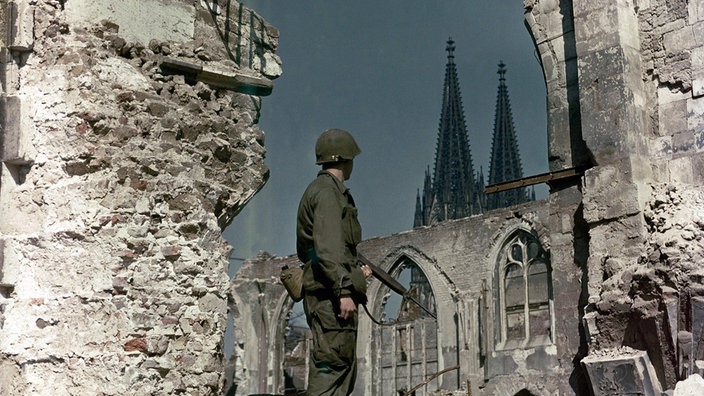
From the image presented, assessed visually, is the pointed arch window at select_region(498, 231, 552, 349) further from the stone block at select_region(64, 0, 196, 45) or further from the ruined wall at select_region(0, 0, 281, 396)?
the ruined wall at select_region(0, 0, 281, 396)

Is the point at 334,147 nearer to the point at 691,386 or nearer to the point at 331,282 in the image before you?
the point at 331,282

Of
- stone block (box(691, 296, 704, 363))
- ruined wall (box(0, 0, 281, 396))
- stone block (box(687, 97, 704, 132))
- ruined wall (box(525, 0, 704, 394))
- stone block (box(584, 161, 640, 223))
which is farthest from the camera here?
stone block (box(584, 161, 640, 223))

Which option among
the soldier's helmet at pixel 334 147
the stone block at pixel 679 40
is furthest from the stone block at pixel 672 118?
the soldier's helmet at pixel 334 147

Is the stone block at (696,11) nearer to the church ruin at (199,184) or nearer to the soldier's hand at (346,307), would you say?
the church ruin at (199,184)

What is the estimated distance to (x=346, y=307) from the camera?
165 inches

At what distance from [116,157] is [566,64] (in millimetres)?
4687

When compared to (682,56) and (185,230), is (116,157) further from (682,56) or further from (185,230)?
(682,56)

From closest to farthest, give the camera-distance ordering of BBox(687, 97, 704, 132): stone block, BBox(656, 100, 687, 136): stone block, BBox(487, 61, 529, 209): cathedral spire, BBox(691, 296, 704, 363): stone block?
BBox(691, 296, 704, 363): stone block < BBox(687, 97, 704, 132): stone block < BBox(656, 100, 687, 136): stone block < BBox(487, 61, 529, 209): cathedral spire

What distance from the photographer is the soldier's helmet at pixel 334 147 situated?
4484 millimetres

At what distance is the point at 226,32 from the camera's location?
233 inches

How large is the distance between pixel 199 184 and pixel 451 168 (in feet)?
166

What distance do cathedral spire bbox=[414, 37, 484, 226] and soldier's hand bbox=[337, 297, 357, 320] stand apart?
48.7 meters

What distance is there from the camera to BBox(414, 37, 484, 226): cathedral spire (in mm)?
54094

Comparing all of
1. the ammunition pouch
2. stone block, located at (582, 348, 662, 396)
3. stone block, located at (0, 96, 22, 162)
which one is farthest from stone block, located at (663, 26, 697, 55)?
stone block, located at (0, 96, 22, 162)
